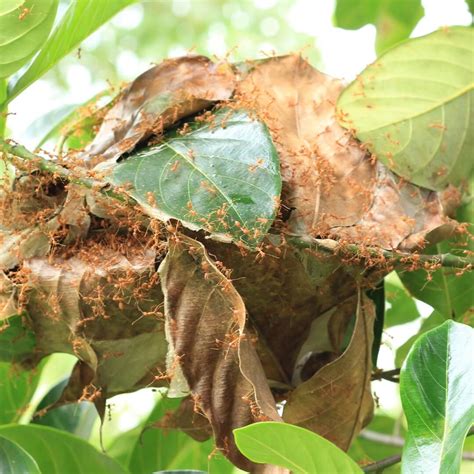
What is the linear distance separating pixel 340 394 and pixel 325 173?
0.67ft

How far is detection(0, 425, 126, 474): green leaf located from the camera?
826 millimetres

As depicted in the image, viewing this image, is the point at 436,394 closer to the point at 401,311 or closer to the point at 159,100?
the point at 159,100

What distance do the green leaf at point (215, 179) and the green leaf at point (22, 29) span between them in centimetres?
17

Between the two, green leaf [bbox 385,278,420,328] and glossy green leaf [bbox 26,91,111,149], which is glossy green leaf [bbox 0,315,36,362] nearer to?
glossy green leaf [bbox 26,91,111,149]

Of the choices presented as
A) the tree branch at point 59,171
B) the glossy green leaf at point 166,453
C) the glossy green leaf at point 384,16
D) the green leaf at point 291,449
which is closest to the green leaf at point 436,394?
the green leaf at point 291,449

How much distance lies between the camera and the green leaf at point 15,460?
0.76 metres

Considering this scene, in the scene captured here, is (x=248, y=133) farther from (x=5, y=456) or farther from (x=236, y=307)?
(x=5, y=456)

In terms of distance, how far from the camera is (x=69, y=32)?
2.64ft

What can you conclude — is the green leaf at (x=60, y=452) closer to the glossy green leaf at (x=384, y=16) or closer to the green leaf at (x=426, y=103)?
the green leaf at (x=426, y=103)

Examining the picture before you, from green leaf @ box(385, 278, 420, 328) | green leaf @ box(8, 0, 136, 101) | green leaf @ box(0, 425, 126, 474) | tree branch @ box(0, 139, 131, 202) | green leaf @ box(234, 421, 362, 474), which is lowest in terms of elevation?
green leaf @ box(385, 278, 420, 328)

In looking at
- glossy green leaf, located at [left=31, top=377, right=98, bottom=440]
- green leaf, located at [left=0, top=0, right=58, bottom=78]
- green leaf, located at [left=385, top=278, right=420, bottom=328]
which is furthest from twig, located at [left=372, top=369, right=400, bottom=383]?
green leaf, located at [left=0, top=0, right=58, bottom=78]

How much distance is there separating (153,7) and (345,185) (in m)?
4.64

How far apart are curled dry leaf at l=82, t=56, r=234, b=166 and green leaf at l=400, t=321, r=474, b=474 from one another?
316 mm

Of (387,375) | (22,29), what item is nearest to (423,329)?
(387,375)
